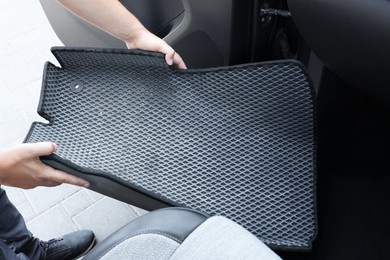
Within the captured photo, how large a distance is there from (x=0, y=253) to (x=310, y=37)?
2.79 ft

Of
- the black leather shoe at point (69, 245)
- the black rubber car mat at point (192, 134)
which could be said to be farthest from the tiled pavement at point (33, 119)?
the black rubber car mat at point (192, 134)

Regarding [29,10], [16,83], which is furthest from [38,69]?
[29,10]

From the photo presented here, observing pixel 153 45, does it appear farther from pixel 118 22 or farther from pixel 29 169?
pixel 29 169

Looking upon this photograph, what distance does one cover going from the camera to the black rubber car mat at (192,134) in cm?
74

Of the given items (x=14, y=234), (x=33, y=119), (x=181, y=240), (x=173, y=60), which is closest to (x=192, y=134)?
(x=173, y=60)

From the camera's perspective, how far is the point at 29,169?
2.47 ft

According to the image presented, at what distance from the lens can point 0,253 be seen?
914 mm

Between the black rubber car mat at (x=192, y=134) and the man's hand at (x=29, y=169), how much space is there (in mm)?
22

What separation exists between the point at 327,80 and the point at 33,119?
1.25 metres

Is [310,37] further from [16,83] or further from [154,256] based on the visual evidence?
[16,83]

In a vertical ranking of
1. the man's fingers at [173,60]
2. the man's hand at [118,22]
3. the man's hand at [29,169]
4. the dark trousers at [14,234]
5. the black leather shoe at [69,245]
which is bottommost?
the black leather shoe at [69,245]

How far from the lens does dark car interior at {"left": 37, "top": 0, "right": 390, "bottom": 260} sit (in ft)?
2.13

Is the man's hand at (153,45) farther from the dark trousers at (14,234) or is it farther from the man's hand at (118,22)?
the dark trousers at (14,234)

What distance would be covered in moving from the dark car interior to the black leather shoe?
2.03 ft
